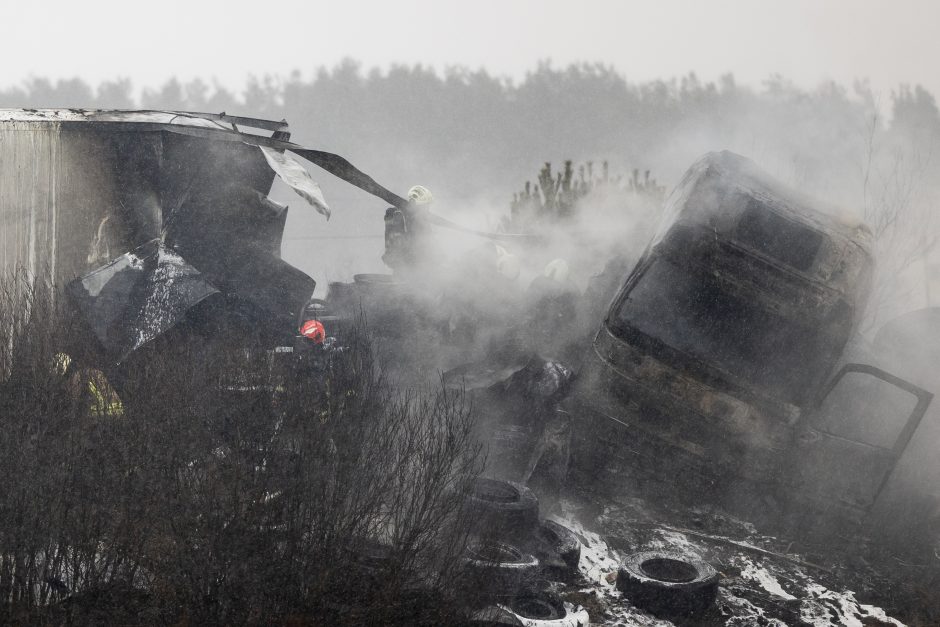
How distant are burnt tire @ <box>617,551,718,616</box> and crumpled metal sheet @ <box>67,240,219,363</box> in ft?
17.5

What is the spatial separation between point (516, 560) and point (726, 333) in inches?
103

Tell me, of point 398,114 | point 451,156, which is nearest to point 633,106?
point 451,156

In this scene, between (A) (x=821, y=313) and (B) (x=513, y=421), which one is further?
(B) (x=513, y=421)

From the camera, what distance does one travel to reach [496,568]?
455 centimetres

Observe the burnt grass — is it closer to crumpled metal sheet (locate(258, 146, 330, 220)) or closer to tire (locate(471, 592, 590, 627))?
tire (locate(471, 592, 590, 627))

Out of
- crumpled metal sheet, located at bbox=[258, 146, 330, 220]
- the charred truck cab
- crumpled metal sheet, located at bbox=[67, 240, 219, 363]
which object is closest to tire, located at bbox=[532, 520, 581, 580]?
the charred truck cab

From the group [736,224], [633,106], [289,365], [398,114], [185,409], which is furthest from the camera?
[398,114]

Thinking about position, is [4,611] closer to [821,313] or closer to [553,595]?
[553,595]

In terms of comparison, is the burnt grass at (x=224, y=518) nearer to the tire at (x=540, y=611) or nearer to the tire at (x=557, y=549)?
the tire at (x=540, y=611)

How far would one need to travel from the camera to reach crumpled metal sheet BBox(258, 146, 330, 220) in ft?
29.8

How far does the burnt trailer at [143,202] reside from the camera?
8.82 metres

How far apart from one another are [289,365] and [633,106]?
118ft

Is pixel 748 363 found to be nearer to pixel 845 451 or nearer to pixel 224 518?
pixel 845 451

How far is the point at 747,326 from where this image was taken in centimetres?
636
